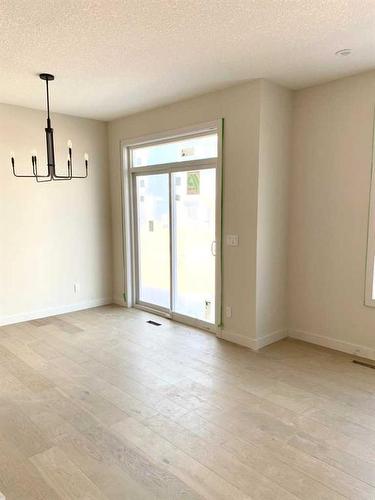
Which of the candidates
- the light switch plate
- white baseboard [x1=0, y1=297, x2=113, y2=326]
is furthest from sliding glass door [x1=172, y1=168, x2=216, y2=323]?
white baseboard [x1=0, y1=297, x2=113, y2=326]

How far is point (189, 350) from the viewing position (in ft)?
13.0

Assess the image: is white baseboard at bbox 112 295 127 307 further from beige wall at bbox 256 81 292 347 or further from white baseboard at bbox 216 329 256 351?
beige wall at bbox 256 81 292 347

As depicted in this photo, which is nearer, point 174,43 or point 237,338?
point 174,43

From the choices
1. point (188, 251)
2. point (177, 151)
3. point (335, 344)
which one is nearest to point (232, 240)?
point (188, 251)

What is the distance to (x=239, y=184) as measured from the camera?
3979mm

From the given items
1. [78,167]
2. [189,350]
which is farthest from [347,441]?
[78,167]

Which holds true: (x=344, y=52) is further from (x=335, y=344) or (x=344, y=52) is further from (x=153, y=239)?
(x=153, y=239)

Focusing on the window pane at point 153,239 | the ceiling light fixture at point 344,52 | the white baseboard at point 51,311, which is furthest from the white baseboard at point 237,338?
the ceiling light fixture at point 344,52

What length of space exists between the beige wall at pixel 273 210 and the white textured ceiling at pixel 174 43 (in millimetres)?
288

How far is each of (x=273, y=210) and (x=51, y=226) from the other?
9.98 feet

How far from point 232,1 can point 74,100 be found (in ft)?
A: 8.92

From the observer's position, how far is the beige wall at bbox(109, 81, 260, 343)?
384cm

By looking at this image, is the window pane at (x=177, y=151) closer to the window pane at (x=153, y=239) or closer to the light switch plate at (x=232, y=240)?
the window pane at (x=153, y=239)

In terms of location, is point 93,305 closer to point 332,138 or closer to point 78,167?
Answer: point 78,167
